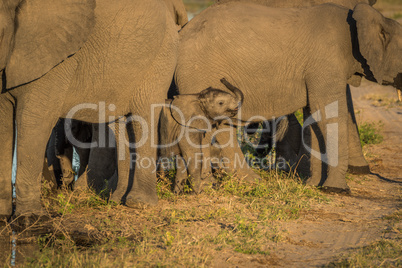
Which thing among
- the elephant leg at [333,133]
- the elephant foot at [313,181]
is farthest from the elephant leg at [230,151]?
the elephant leg at [333,133]

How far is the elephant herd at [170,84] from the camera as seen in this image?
16.9ft

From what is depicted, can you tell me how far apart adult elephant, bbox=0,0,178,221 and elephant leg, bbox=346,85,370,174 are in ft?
9.23

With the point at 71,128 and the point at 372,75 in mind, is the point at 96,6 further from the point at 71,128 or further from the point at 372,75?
the point at 372,75

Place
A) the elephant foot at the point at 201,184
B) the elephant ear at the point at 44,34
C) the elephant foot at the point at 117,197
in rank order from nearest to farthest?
the elephant ear at the point at 44,34 → the elephant foot at the point at 117,197 → the elephant foot at the point at 201,184

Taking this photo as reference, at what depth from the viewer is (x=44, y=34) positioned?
5.07 m

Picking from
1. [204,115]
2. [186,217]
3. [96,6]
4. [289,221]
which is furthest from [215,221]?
[96,6]

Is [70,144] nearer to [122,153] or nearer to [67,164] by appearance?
[67,164]

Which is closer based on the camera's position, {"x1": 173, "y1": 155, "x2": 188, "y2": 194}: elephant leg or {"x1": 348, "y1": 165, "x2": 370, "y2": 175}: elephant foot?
{"x1": 173, "y1": 155, "x2": 188, "y2": 194}: elephant leg

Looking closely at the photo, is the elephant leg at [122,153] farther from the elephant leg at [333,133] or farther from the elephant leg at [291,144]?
the elephant leg at [291,144]

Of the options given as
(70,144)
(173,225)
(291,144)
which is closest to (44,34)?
(173,225)

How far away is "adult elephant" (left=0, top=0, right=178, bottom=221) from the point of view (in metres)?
5.00

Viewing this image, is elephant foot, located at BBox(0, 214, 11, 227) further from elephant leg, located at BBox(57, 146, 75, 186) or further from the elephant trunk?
the elephant trunk

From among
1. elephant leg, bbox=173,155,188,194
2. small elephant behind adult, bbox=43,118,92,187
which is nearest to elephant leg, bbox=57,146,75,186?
small elephant behind adult, bbox=43,118,92,187

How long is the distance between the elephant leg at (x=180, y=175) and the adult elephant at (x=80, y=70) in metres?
0.47
